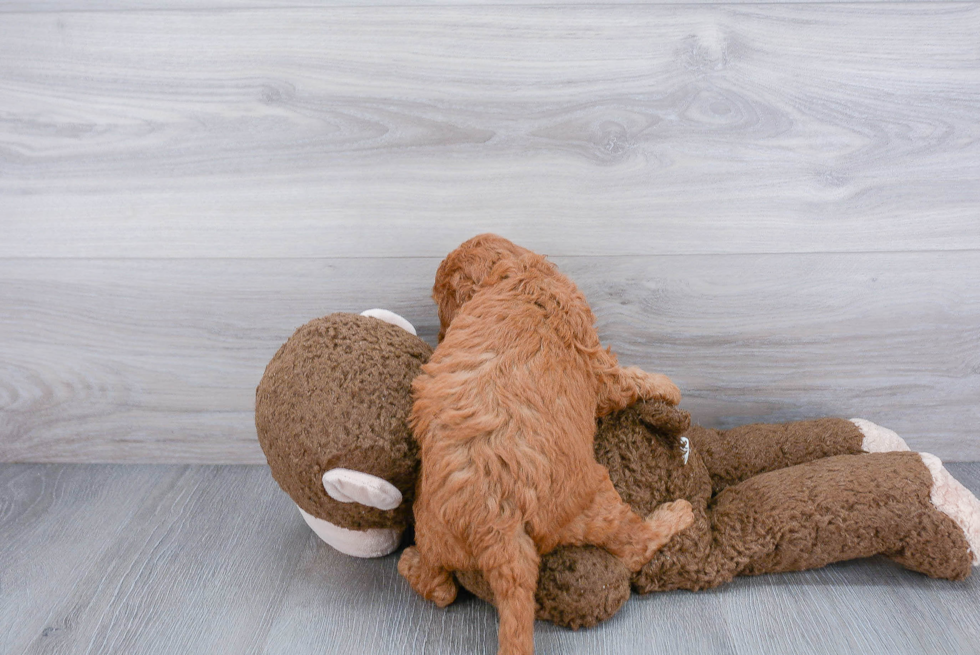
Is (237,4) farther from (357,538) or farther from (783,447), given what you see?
(783,447)

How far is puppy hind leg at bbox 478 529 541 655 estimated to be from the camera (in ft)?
2.21

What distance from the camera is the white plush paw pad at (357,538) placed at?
86 centimetres

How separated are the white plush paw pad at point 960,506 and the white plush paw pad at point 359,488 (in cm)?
64

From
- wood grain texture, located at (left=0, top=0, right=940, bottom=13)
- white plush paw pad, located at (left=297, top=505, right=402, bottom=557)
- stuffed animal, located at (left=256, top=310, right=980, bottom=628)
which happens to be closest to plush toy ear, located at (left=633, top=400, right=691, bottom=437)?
stuffed animal, located at (left=256, top=310, right=980, bottom=628)

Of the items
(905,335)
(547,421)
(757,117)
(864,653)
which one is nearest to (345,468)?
(547,421)

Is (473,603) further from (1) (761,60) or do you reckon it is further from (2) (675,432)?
(1) (761,60)

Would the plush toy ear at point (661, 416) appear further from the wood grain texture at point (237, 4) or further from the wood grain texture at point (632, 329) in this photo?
the wood grain texture at point (237, 4)

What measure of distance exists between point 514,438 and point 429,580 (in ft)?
0.74

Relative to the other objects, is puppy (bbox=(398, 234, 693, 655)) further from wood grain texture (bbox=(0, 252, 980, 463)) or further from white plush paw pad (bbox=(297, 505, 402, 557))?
wood grain texture (bbox=(0, 252, 980, 463))

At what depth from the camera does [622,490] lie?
83 centimetres

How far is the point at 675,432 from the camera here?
862 mm

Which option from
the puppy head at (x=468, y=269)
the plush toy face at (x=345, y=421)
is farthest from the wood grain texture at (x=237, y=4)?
the plush toy face at (x=345, y=421)

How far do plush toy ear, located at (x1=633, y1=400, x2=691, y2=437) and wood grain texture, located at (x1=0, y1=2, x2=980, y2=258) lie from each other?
0.25 metres

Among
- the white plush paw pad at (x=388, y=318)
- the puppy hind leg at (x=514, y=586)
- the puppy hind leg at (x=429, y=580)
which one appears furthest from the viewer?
the white plush paw pad at (x=388, y=318)
